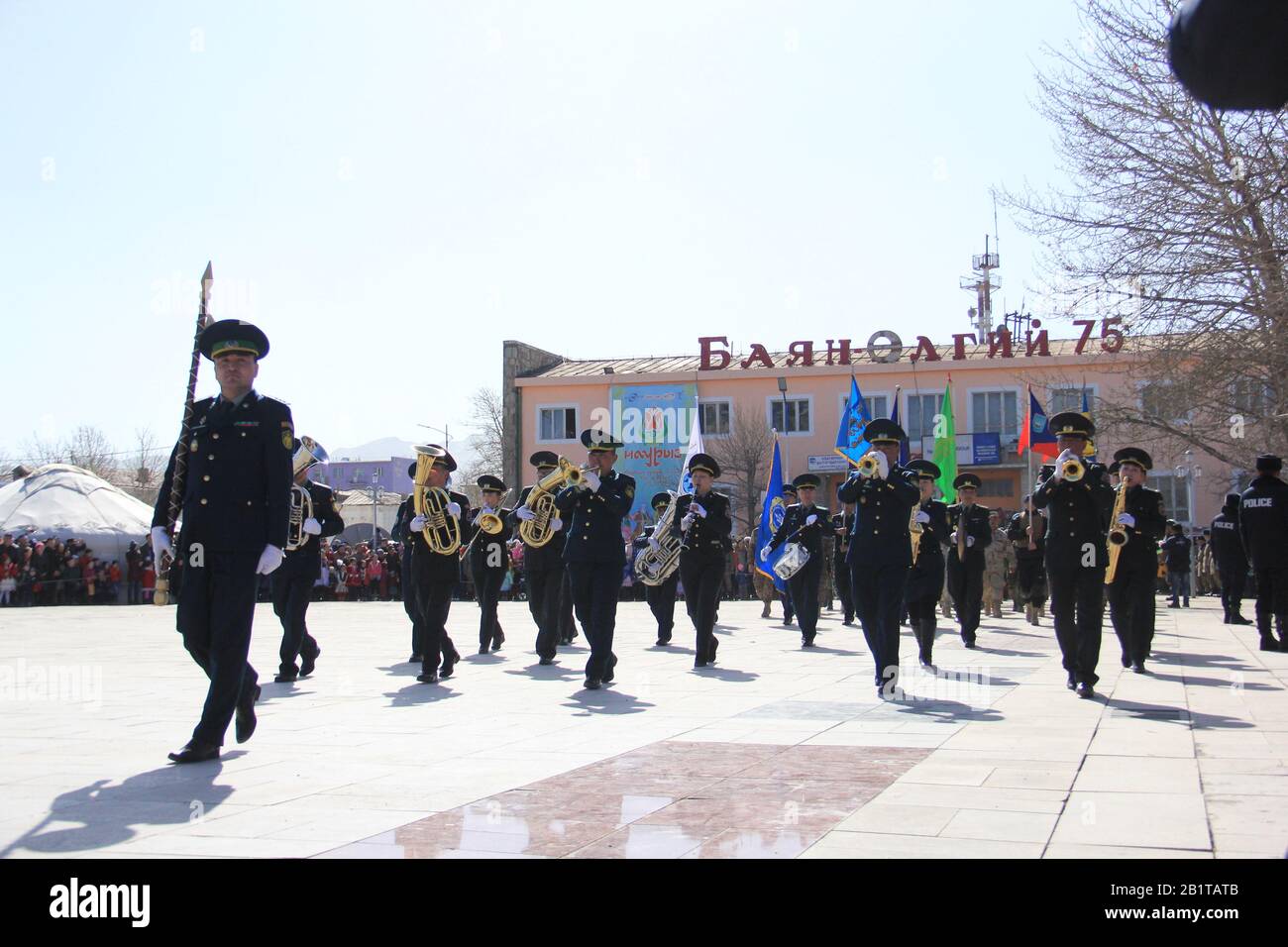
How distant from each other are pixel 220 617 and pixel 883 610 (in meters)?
4.95

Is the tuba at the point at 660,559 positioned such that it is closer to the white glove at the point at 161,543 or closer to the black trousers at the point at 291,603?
the black trousers at the point at 291,603

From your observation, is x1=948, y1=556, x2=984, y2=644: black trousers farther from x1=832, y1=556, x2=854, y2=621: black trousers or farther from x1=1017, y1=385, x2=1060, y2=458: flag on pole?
x1=1017, y1=385, x2=1060, y2=458: flag on pole

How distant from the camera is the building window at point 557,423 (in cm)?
5409

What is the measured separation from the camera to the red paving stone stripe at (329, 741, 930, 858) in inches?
185

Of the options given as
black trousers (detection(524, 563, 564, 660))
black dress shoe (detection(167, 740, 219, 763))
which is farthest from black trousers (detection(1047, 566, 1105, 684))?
black dress shoe (detection(167, 740, 219, 763))

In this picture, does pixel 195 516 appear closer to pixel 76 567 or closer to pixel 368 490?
pixel 76 567

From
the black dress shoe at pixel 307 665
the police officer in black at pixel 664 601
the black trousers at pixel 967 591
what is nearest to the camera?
the black dress shoe at pixel 307 665

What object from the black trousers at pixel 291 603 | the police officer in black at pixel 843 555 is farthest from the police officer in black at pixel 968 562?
the black trousers at pixel 291 603

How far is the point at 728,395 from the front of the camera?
52.6m

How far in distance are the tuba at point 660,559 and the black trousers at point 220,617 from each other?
355 inches

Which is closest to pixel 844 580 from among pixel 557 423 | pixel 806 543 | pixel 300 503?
pixel 806 543

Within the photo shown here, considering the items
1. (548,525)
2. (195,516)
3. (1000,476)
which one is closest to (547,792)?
(195,516)

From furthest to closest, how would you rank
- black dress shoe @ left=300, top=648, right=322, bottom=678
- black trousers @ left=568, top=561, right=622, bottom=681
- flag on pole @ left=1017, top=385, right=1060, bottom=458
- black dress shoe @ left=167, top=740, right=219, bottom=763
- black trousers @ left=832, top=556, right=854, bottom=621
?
1. flag on pole @ left=1017, top=385, right=1060, bottom=458
2. black trousers @ left=832, top=556, right=854, bottom=621
3. black dress shoe @ left=300, top=648, right=322, bottom=678
4. black trousers @ left=568, top=561, right=622, bottom=681
5. black dress shoe @ left=167, top=740, right=219, bottom=763

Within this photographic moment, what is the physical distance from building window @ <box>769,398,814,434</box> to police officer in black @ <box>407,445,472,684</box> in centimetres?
3978
